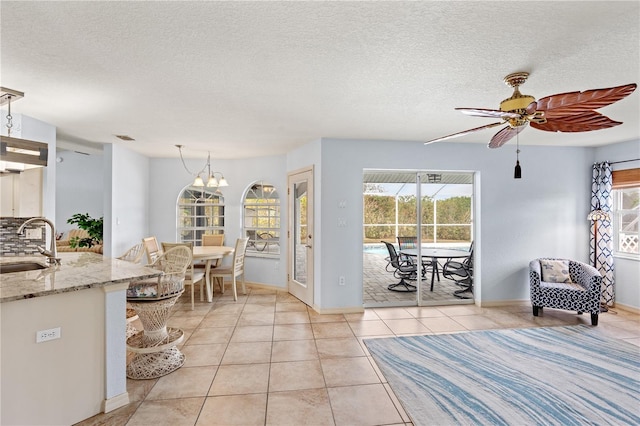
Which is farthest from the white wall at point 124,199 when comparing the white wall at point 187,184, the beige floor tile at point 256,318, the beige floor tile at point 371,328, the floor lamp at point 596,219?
the floor lamp at point 596,219

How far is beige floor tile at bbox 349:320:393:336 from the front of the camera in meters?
3.62

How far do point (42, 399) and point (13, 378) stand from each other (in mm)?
220

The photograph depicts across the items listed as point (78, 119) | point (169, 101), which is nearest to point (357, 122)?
point (169, 101)

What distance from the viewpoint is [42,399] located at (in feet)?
6.18

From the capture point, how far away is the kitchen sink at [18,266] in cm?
262

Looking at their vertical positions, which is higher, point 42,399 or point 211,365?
point 42,399

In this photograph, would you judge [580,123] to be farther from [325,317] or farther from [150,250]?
[150,250]

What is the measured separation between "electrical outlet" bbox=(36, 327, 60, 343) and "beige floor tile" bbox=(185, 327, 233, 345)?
4.95 ft

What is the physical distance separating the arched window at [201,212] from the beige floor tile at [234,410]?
13.6ft

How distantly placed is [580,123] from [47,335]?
12.7 ft

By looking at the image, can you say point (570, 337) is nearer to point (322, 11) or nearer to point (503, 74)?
point (503, 74)

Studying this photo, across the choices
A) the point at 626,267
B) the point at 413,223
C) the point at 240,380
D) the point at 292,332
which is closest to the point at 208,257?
the point at 292,332

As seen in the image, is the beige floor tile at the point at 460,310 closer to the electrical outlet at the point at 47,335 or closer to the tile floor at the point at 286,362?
the tile floor at the point at 286,362

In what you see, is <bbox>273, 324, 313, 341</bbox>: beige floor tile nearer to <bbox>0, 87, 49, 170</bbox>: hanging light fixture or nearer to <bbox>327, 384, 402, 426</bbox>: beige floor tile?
<bbox>327, 384, 402, 426</bbox>: beige floor tile
